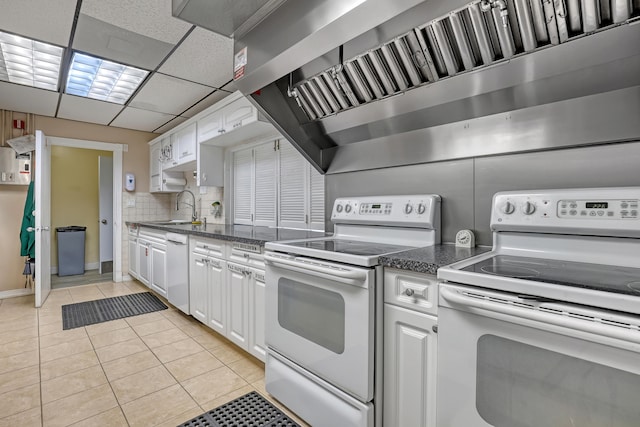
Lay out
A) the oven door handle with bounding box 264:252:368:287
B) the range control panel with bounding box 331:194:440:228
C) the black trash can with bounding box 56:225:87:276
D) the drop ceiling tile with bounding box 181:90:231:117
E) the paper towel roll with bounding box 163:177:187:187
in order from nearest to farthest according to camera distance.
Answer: the oven door handle with bounding box 264:252:368:287, the range control panel with bounding box 331:194:440:228, the drop ceiling tile with bounding box 181:90:231:117, the paper towel roll with bounding box 163:177:187:187, the black trash can with bounding box 56:225:87:276

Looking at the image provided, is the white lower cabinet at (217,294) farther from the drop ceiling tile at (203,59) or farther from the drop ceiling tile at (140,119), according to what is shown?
the drop ceiling tile at (140,119)

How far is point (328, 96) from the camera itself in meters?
1.92

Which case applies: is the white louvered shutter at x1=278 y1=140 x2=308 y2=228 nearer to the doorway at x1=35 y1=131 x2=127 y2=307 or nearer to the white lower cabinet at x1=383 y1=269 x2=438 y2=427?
the white lower cabinet at x1=383 y1=269 x2=438 y2=427

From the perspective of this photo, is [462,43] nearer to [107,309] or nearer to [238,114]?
[238,114]

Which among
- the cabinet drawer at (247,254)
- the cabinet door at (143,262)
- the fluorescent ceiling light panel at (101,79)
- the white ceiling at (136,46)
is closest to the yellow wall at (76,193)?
the white ceiling at (136,46)

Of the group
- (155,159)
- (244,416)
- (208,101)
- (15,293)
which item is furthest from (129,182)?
(244,416)

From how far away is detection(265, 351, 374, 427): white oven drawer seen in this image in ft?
4.38

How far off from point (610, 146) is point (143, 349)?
3049mm

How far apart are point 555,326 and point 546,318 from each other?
0.08ft

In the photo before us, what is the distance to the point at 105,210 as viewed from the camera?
5.43 meters

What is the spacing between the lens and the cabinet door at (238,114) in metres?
2.54

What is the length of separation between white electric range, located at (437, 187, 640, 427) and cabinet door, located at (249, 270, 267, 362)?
48.1 inches

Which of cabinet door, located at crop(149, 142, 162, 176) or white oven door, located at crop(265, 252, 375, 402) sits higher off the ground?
cabinet door, located at crop(149, 142, 162, 176)

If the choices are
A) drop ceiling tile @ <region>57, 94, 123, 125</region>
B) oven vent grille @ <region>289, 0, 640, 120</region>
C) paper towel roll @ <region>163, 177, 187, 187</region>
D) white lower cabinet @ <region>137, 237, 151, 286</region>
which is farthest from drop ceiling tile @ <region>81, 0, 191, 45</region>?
paper towel roll @ <region>163, 177, 187, 187</region>
